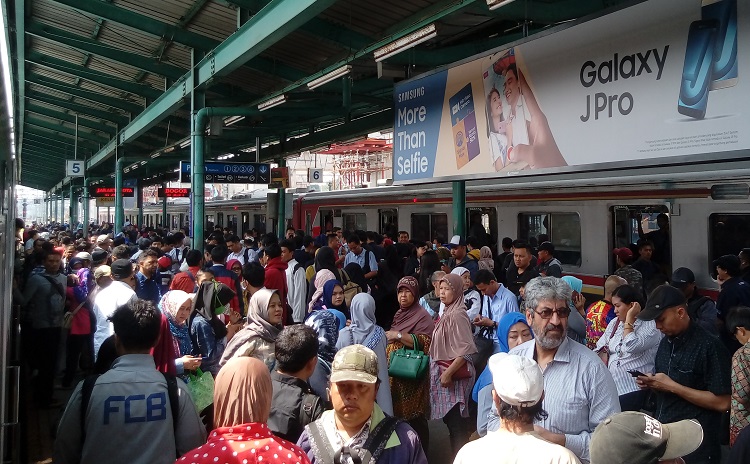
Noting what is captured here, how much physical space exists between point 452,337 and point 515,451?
237cm

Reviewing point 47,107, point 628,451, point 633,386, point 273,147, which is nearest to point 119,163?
point 47,107

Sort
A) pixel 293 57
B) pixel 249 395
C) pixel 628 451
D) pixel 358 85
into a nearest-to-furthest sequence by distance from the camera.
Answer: pixel 628 451
pixel 249 395
pixel 293 57
pixel 358 85

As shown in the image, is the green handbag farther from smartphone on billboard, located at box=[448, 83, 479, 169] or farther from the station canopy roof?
smartphone on billboard, located at box=[448, 83, 479, 169]

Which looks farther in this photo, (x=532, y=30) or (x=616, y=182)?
(x=616, y=182)

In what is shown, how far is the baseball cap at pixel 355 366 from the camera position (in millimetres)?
2654

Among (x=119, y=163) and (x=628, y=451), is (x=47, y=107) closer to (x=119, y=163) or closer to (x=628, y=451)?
Result: (x=119, y=163)

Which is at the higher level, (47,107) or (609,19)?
(47,107)

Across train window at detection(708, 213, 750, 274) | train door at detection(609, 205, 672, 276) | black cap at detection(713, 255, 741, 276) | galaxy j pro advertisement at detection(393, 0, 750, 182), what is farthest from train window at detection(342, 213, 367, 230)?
black cap at detection(713, 255, 741, 276)

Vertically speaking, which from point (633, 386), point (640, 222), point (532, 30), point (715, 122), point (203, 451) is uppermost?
point (532, 30)

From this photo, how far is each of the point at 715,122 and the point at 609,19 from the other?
1.40 meters

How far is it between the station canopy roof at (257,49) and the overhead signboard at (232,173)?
67 cm

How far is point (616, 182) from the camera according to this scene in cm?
946

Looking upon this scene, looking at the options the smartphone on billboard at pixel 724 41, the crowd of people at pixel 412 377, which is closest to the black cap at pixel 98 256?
the crowd of people at pixel 412 377

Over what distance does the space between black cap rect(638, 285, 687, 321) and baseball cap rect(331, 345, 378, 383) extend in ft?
5.46
